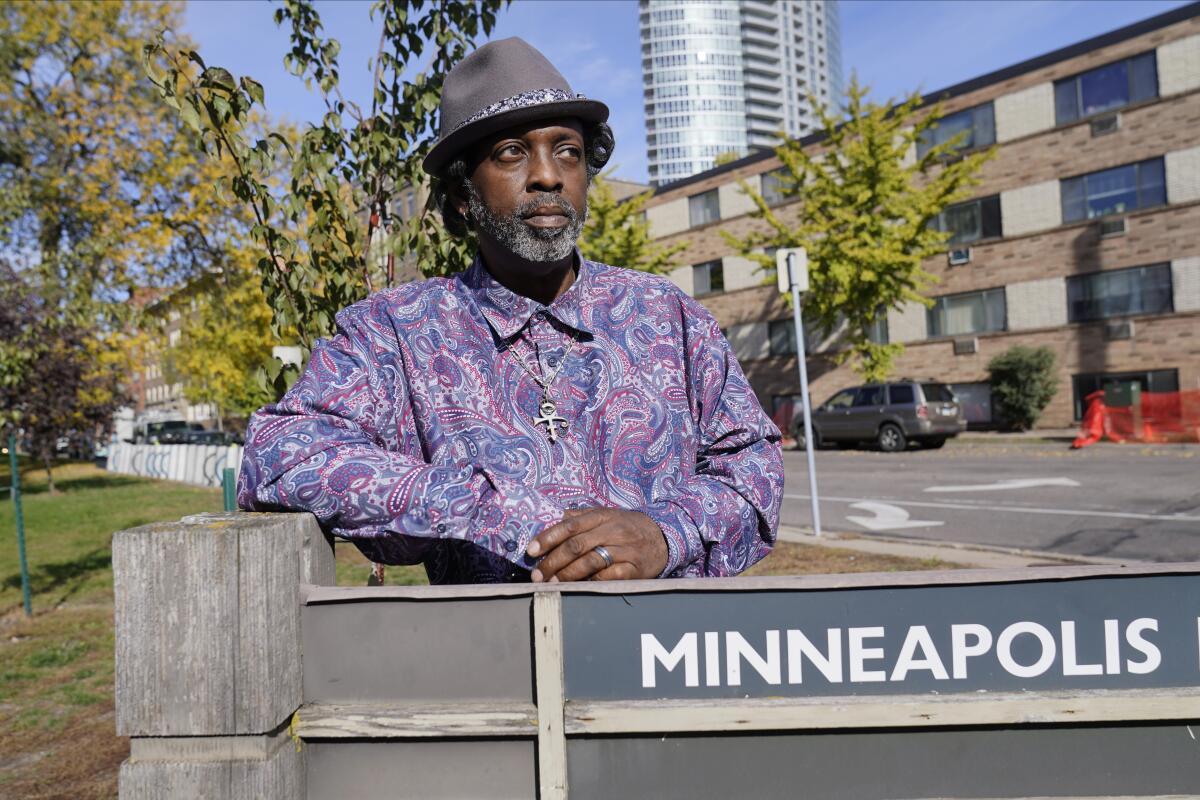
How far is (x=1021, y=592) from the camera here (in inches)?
42.9

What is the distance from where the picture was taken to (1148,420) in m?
19.5

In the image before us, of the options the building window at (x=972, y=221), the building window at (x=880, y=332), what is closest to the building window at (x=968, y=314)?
the building window at (x=880, y=332)

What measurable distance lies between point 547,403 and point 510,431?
0.33ft

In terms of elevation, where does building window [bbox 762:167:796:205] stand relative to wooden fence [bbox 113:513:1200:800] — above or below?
above

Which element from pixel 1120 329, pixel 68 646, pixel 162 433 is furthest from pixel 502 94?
pixel 162 433

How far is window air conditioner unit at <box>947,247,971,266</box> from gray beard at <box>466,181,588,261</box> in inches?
1113

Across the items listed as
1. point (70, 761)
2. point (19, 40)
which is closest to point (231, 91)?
point (70, 761)

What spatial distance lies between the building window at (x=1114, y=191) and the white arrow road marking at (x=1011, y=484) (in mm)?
14712

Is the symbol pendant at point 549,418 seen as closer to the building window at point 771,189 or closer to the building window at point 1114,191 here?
the building window at point 1114,191

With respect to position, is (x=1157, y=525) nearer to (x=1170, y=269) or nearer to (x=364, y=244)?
(x=364, y=244)

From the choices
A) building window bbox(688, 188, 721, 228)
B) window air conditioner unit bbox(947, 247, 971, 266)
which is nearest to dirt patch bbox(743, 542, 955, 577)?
window air conditioner unit bbox(947, 247, 971, 266)

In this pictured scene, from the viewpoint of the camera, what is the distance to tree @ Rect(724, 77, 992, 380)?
2445cm

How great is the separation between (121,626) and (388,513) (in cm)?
39

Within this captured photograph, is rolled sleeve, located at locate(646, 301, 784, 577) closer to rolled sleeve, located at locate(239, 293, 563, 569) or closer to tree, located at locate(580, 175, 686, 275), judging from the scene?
rolled sleeve, located at locate(239, 293, 563, 569)
